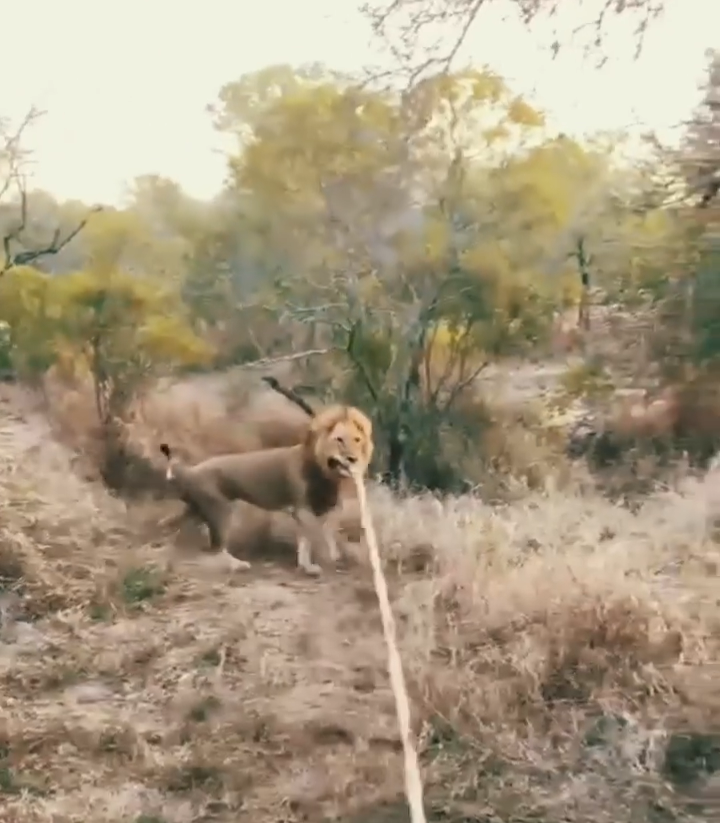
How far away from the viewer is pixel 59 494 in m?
1.77

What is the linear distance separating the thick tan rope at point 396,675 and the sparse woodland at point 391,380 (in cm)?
2

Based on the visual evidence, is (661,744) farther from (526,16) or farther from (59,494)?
(526,16)

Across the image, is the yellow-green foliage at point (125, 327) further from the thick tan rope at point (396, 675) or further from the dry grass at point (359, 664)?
the thick tan rope at point (396, 675)

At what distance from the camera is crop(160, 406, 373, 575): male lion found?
5.81ft

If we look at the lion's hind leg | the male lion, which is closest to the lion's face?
the male lion

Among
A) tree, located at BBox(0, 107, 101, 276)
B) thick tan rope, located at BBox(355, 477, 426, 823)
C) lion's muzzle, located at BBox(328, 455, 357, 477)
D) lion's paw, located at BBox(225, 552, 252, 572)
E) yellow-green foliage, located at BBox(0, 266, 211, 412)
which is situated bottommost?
thick tan rope, located at BBox(355, 477, 426, 823)

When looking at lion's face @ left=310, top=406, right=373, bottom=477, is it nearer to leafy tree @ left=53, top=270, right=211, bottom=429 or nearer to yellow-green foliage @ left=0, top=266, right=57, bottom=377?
leafy tree @ left=53, top=270, right=211, bottom=429

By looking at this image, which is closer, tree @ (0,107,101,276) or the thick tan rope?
the thick tan rope

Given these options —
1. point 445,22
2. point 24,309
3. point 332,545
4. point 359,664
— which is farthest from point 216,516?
point 445,22

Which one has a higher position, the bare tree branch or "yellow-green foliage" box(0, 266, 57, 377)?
"yellow-green foliage" box(0, 266, 57, 377)

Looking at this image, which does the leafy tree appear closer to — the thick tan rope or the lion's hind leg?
the lion's hind leg

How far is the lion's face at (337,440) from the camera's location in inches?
70.1

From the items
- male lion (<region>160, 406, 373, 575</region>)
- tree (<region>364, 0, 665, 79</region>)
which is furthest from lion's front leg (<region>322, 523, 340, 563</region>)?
tree (<region>364, 0, 665, 79</region>)

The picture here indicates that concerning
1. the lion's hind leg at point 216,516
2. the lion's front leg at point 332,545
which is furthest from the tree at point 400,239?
the lion's hind leg at point 216,516
